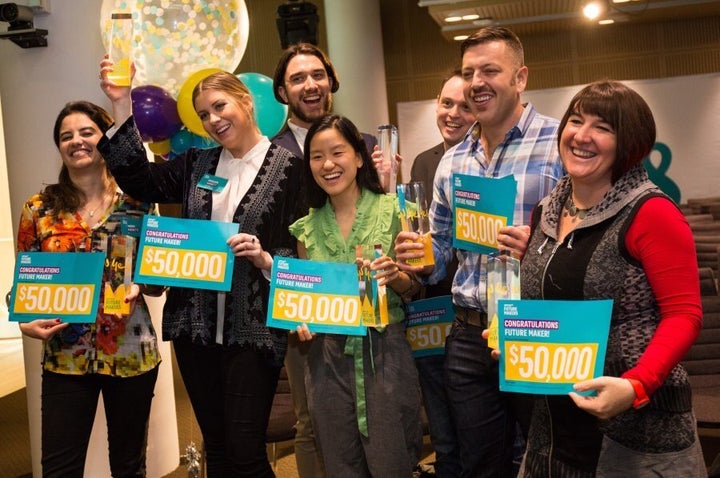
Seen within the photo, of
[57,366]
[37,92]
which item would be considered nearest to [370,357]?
[57,366]

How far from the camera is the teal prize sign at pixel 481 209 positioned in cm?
235

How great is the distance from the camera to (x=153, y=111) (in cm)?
321

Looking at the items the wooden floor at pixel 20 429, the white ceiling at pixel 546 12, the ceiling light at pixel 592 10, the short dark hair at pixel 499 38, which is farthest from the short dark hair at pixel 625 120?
the ceiling light at pixel 592 10

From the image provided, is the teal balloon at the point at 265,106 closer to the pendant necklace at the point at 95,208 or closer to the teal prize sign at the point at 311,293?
the pendant necklace at the point at 95,208

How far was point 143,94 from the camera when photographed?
3.21 metres

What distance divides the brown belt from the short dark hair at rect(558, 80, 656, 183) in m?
0.70

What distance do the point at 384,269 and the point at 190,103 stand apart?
1129 mm

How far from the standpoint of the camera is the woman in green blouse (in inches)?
101

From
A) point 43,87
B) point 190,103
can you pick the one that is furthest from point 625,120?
point 43,87

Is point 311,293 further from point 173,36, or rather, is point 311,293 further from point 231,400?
point 173,36

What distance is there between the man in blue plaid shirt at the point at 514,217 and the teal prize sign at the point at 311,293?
19cm


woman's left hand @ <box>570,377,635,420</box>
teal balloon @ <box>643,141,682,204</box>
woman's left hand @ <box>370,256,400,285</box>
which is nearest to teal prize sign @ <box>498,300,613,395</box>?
woman's left hand @ <box>570,377,635,420</box>

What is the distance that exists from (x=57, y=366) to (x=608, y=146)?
1.95 metres

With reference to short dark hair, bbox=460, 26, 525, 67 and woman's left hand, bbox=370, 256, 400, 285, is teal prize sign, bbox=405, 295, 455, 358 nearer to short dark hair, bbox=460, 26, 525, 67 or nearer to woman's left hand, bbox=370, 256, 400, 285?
woman's left hand, bbox=370, 256, 400, 285
